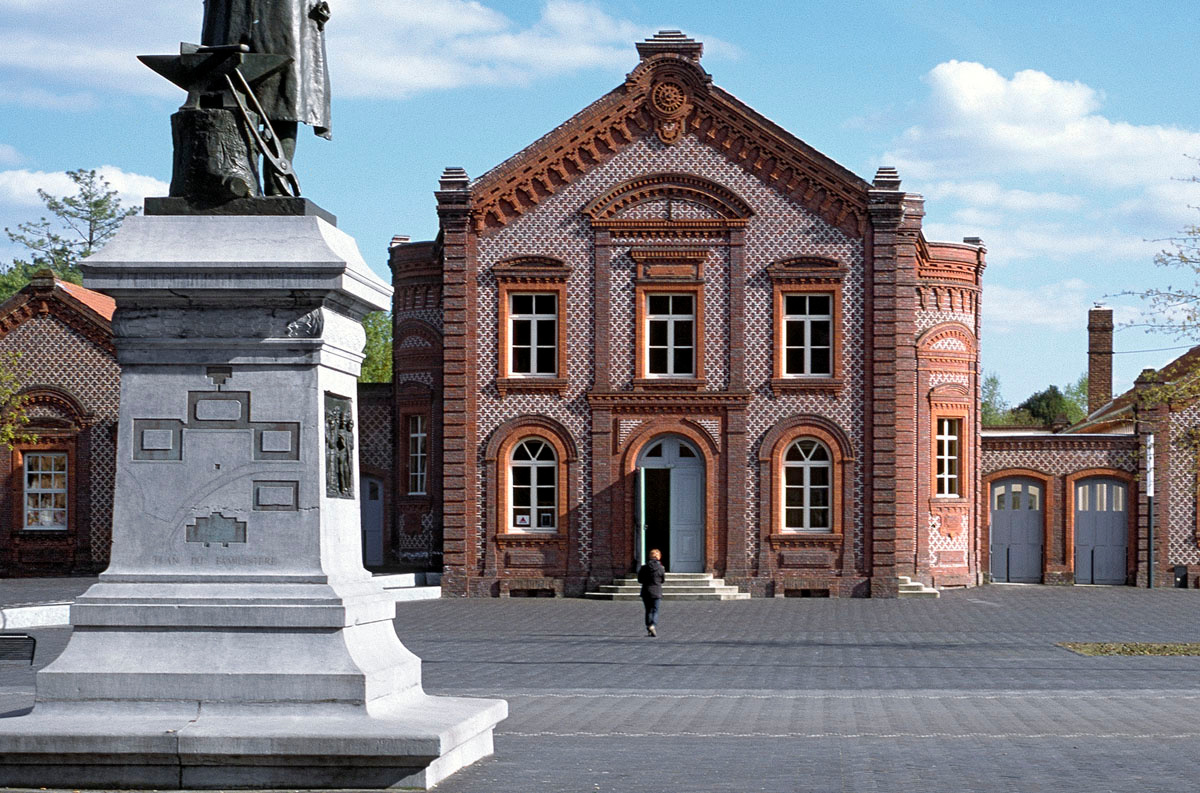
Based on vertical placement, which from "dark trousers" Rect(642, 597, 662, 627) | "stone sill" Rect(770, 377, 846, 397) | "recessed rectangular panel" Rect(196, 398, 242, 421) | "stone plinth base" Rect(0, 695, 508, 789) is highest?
"stone sill" Rect(770, 377, 846, 397)

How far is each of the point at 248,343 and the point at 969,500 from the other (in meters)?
33.7

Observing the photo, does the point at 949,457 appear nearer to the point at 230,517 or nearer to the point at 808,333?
the point at 808,333

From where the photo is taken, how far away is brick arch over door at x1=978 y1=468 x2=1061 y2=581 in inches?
1718

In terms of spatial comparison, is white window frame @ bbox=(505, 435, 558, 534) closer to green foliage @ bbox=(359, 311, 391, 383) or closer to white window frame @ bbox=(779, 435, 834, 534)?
white window frame @ bbox=(779, 435, 834, 534)

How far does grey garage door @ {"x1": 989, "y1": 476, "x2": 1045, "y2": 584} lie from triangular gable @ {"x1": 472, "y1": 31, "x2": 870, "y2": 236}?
37.9ft

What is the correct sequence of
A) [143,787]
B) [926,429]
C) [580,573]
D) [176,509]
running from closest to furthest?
1. [143,787]
2. [176,509]
3. [580,573]
4. [926,429]

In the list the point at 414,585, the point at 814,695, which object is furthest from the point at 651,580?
the point at 414,585

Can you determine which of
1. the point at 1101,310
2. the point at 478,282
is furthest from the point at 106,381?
the point at 1101,310

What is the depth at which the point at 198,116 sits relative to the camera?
955 cm

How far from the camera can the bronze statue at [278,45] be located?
9.77m

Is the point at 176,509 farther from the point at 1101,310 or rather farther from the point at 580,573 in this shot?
the point at 1101,310

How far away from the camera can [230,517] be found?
9141 mm

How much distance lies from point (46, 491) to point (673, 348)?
55.9 feet

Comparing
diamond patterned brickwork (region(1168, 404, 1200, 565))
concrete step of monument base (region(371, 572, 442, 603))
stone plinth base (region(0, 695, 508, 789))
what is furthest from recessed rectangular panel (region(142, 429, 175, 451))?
diamond patterned brickwork (region(1168, 404, 1200, 565))
